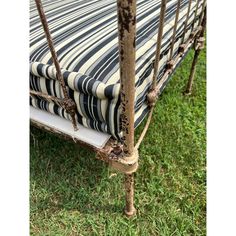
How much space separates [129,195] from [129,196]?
1 cm

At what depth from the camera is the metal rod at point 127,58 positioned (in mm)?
584

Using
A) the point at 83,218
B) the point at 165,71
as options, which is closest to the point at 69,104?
the point at 165,71

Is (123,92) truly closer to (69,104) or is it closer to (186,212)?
(69,104)

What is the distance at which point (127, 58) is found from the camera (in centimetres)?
67

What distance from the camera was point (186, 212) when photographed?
1348mm

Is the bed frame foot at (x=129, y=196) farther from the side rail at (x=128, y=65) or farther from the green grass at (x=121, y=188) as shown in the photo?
the side rail at (x=128, y=65)

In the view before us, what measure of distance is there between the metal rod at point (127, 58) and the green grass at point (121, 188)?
57 centimetres

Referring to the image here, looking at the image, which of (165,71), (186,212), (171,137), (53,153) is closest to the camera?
(165,71)

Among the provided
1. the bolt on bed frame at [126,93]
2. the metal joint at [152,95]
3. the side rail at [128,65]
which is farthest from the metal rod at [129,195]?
the metal joint at [152,95]

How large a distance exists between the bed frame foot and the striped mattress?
0.66ft

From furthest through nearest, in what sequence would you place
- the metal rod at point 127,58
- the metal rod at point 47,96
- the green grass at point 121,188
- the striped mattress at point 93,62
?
the green grass at point 121,188 → the metal rod at point 47,96 → the striped mattress at point 93,62 → the metal rod at point 127,58

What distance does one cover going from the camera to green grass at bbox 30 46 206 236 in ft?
4.27

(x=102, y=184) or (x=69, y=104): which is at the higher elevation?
(x=69, y=104)

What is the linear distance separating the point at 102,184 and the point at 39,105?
1.79 ft
